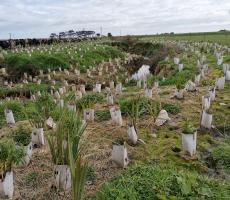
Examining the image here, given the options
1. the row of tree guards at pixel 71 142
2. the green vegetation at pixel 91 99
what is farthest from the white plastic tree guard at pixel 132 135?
the green vegetation at pixel 91 99

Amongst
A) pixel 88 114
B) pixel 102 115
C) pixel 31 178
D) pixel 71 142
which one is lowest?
pixel 31 178

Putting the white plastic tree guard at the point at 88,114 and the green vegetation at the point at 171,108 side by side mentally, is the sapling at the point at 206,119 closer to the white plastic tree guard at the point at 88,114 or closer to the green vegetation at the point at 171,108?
the green vegetation at the point at 171,108

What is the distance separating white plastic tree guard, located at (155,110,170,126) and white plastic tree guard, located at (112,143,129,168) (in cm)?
208

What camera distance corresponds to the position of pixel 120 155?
5684 millimetres

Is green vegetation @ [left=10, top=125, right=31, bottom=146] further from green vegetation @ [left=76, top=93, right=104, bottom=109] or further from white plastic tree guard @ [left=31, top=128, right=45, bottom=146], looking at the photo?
green vegetation @ [left=76, top=93, right=104, bottom=109]

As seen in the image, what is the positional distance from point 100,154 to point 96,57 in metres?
23.6

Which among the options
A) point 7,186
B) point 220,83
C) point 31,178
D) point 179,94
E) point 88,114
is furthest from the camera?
point 220,83

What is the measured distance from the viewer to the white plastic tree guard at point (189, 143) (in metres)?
6.22

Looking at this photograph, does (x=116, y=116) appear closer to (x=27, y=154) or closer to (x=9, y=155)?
(x=27, y=154)

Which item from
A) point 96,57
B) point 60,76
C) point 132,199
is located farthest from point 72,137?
point 96,57

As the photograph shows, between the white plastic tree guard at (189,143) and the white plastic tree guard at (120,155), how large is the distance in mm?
1071

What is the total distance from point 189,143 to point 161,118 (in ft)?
5.06

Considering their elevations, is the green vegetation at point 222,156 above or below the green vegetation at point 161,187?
below

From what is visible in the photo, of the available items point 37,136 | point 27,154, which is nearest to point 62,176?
point 27,154
